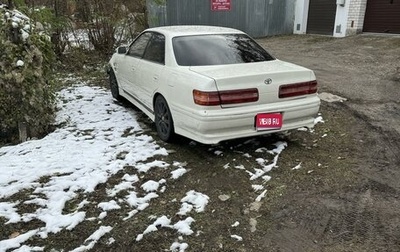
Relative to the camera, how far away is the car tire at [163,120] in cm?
461

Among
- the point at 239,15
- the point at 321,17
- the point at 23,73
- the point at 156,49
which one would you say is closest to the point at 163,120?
the point at 156,49

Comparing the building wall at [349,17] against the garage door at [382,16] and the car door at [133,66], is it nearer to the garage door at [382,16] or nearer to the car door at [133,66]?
the garage door at [382,16]

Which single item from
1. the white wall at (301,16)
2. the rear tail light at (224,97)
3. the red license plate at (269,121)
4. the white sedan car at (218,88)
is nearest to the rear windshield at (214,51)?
the white sedan car at (218,88)

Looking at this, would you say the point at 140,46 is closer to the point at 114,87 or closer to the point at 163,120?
the point at 114,87

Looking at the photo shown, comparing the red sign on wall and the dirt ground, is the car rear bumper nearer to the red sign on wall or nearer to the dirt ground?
the dirt ground

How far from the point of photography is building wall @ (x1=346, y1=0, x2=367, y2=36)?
45.4 feet

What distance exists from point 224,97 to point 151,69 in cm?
151

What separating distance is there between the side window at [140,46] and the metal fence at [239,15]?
7426mm

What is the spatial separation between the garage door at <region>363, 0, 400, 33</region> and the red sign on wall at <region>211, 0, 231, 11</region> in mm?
5435

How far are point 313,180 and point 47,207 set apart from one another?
260 centimetres

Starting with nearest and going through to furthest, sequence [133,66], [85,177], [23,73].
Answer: [85,177]
[23,73]
[133,66]

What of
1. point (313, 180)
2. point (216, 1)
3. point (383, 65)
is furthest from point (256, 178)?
point (216, 1)

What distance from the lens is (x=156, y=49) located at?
17.0 feet

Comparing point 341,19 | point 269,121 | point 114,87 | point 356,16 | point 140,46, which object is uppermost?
point 356,16
